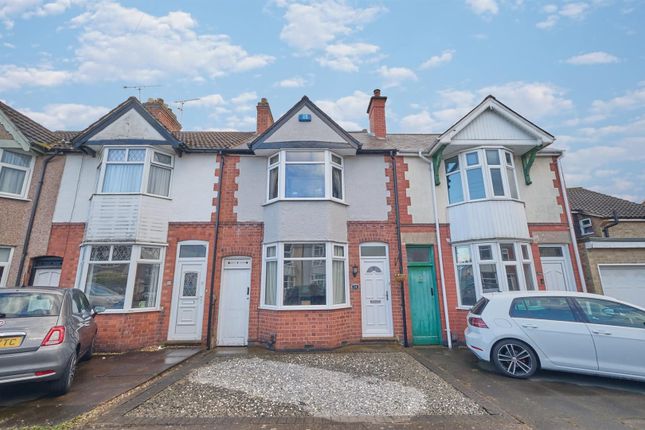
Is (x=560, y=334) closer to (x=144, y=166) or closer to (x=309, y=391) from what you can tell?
(x=309, y=391)

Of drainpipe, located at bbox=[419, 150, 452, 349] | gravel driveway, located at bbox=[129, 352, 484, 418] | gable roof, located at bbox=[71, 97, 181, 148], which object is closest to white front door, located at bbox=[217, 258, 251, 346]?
gravel driveway, located at bbox=[129, 352, 484, 418]

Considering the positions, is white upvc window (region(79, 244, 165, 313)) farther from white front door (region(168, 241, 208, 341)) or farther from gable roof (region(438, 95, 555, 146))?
gable roof (region(438, 95, 555, 146))

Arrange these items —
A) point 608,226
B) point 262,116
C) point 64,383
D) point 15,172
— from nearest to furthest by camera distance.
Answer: point 64,383 → point 15,172 → point 608,226 → point 262,116

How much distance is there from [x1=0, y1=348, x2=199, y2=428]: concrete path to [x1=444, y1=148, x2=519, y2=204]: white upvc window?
8900mm

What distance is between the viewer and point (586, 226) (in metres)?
9.11

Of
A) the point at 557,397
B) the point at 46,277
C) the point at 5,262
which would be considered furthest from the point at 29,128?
the point at 557,397

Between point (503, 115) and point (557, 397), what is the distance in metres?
7.76

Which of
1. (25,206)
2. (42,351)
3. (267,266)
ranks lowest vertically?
(42,351)

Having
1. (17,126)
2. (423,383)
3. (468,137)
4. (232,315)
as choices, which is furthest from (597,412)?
(17,126)

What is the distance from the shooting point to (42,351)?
14.1 ft

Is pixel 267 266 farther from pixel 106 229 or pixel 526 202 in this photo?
pixel 526 202

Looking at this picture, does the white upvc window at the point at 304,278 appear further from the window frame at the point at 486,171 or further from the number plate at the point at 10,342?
the number plate at the point at 10,342

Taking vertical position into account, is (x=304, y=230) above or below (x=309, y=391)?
above

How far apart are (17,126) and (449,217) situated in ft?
43.3
